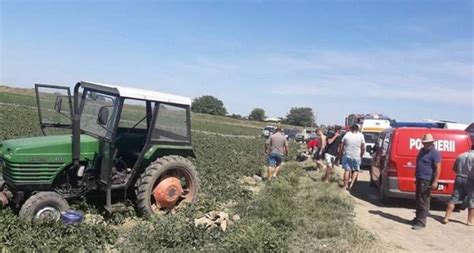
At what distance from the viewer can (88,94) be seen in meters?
8.45

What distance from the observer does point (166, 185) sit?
8.30 meters

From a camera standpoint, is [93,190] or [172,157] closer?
[93,190]

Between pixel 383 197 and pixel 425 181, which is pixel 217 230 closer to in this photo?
pixel 425 181

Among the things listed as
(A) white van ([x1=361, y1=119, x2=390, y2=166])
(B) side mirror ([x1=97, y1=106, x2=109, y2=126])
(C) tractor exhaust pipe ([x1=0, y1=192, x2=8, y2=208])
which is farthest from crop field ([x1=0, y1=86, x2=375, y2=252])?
(A) white van ([x1=361, y1=119, x2=390, y2=166])

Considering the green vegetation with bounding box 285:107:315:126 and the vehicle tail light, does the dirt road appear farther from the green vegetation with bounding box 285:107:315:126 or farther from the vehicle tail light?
the green vegetation with bounding box 285:107:315:126

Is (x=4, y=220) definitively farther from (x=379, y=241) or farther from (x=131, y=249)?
(x=379, y=241)

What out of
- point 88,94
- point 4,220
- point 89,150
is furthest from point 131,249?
point 88,94

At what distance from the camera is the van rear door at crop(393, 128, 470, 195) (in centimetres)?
1079

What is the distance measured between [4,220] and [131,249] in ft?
5.58

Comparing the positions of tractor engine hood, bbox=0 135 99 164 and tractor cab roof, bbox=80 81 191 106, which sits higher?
tractor cab roof, bbox=80 81 191 106

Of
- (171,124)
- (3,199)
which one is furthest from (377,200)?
(3,199)

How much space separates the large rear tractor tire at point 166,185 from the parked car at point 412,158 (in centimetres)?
480

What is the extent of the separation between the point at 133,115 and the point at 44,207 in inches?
88.5

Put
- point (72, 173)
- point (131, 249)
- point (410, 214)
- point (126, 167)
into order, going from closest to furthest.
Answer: point (131, 249) → point (72, 173) → point (126, 167) → point (410, 214)
